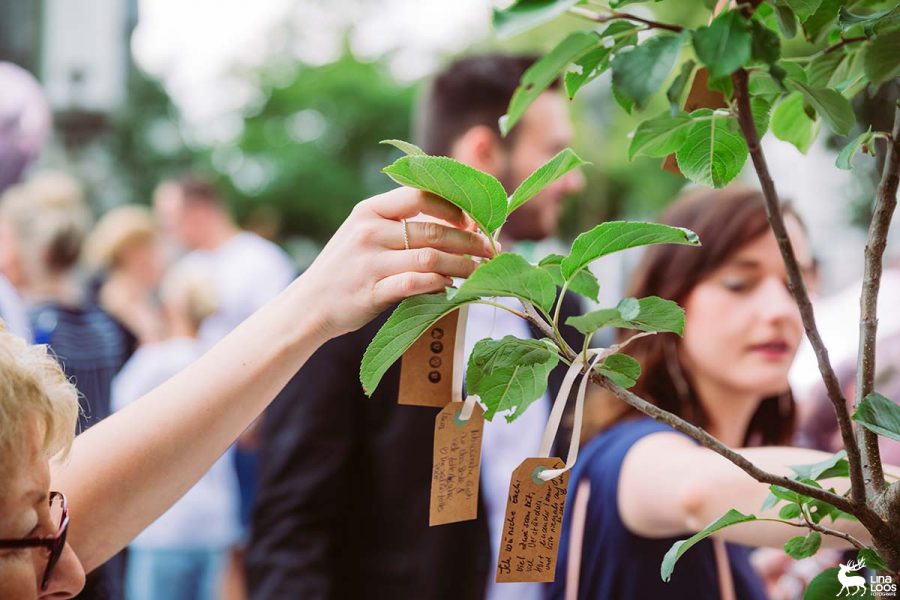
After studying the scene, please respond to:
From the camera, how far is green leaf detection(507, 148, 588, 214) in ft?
2.70

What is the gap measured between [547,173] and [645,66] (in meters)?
0.15

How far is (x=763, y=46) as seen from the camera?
713mm

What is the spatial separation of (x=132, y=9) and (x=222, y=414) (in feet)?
33.6

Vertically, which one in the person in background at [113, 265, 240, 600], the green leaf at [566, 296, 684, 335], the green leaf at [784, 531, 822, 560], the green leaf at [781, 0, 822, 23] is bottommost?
the person in background at [113, 265, 240, 600]

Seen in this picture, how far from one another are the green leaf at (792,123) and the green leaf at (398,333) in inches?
16.3

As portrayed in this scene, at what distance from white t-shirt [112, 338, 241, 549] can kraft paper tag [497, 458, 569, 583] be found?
9.80 ft

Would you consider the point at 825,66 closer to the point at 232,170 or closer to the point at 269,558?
the point at 269,558

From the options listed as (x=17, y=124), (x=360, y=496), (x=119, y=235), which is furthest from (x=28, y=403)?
(x=119, y=235)

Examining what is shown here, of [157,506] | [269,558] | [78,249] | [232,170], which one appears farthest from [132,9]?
[232,170]

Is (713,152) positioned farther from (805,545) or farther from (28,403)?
(28,403)

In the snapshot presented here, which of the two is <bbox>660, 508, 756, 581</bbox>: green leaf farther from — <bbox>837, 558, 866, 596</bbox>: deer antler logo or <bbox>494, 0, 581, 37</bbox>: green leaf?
<bbox>494, 0, 581, 37</bbox>: green leaf

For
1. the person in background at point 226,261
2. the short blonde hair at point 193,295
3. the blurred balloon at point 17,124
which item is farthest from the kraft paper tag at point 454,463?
the short blonde hair at point 193,295

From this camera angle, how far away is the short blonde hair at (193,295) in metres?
4.24

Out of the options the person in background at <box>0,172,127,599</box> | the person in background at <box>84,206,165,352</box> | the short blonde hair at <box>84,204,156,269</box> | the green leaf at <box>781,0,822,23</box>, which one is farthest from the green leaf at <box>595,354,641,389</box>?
the short blonde hair at <box>84,204,156,269</box>
